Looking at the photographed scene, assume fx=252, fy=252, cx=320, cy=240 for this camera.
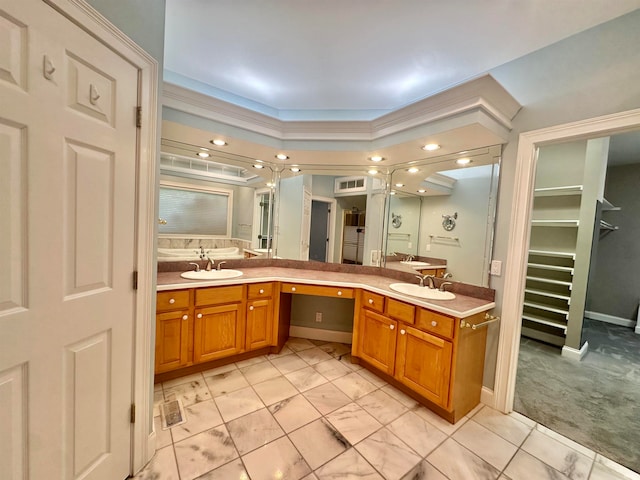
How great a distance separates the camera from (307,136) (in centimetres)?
249

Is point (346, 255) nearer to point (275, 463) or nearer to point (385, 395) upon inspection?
point (385, 395)

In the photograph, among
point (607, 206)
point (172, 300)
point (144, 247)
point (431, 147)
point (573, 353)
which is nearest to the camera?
point (144, 247)

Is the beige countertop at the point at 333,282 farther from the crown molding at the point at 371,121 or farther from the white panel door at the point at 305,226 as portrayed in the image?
the crown molding at the point at 371,121

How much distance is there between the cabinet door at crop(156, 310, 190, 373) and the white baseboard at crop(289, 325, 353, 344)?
135cm

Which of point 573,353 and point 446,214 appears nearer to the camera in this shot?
point 446,214

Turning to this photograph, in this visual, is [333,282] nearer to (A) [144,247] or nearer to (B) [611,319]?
(A) [144,247]

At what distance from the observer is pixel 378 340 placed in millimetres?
2373

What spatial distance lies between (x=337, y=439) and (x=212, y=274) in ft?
5.89

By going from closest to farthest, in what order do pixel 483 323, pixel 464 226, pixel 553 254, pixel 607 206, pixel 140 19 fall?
pixel 140 19, pixel 483 323, pixel 464 226, pixel 553 254, pixel 607 206

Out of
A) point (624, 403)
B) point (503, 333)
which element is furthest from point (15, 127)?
point (624, 403)

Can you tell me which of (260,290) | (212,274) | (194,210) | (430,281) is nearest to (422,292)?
(430,281)

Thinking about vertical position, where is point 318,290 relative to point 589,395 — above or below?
above

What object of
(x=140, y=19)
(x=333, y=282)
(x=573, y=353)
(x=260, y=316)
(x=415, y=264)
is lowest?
(x=573, y=353)

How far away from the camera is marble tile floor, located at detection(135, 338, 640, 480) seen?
1474mm
